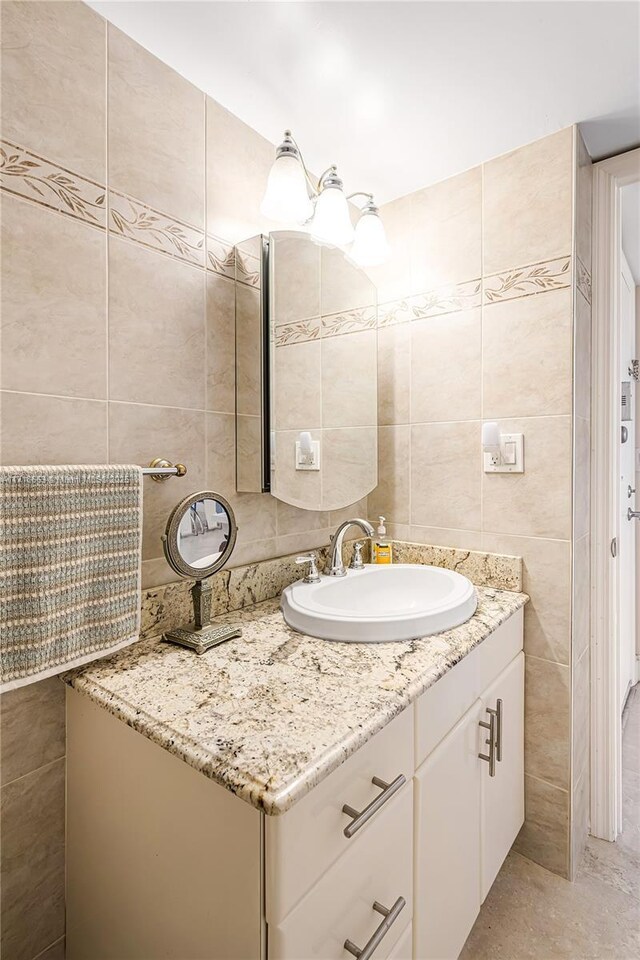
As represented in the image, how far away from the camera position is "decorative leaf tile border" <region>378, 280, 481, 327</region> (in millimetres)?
1539

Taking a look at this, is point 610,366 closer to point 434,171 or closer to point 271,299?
point 434,171

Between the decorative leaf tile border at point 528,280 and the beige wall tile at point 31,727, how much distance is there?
1550mm

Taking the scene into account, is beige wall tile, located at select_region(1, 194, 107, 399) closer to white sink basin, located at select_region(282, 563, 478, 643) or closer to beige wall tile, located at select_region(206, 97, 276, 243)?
beige wall tile, located at select_region(206, 97, 276, 243)

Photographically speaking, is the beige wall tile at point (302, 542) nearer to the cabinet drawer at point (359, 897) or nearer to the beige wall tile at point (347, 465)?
the beige wall tile at point (347, 465)

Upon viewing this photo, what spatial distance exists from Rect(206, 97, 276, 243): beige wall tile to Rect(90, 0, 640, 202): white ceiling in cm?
4

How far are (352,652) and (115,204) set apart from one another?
108 cm

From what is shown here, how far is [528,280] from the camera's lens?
1423mm

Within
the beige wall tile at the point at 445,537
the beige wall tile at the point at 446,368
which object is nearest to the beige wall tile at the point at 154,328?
the beige wall tile at the point at 446,368

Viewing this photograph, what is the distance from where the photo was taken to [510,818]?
1339mm

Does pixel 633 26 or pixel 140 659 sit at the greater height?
pixel 633 26

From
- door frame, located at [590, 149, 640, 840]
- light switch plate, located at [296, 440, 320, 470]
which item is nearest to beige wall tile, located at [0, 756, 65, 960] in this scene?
light switch plate, located at [296, 440, 320, 470]

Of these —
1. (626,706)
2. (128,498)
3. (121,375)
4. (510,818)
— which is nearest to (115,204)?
(121,375)

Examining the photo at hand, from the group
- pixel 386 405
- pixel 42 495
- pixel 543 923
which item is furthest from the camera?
pixel 386 405

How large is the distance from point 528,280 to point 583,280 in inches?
7.0
